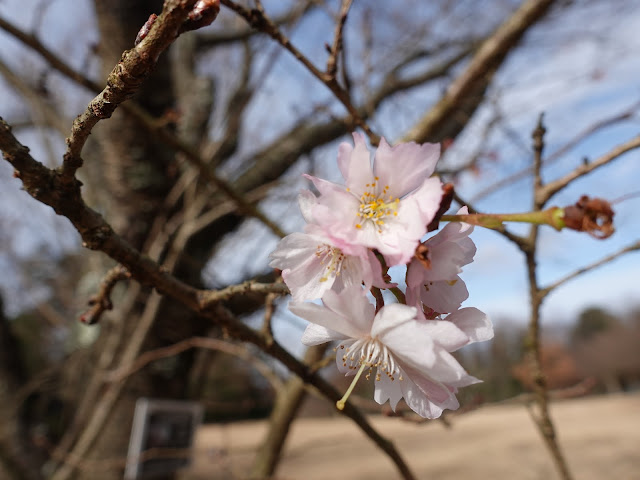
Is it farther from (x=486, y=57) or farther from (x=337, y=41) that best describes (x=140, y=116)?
(x=486, y=57)

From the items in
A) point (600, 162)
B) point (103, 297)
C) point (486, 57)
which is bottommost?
point (103, 297)

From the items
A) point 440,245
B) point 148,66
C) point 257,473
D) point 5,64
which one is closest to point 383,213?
point 440,245

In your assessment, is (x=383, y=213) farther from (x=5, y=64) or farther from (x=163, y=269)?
(x=5, y=64)

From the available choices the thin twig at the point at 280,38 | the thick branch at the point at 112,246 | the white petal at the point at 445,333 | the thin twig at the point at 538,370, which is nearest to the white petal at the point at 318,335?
the white petal at the point at 445,333

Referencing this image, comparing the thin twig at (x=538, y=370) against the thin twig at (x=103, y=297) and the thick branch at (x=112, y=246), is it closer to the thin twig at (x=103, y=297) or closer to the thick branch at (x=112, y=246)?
the thick branch at (x=112, y=246)

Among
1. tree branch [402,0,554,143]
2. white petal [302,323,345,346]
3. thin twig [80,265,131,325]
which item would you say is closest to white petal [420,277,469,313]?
white petal [302,323,345,346]

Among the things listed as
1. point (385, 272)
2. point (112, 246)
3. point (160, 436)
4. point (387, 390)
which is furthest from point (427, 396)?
point (160, 436)

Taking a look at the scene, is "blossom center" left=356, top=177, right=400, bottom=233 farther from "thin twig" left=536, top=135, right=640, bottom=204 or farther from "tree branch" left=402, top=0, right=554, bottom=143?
"tree branch" left=402, top=0, right=554, bottom=143
